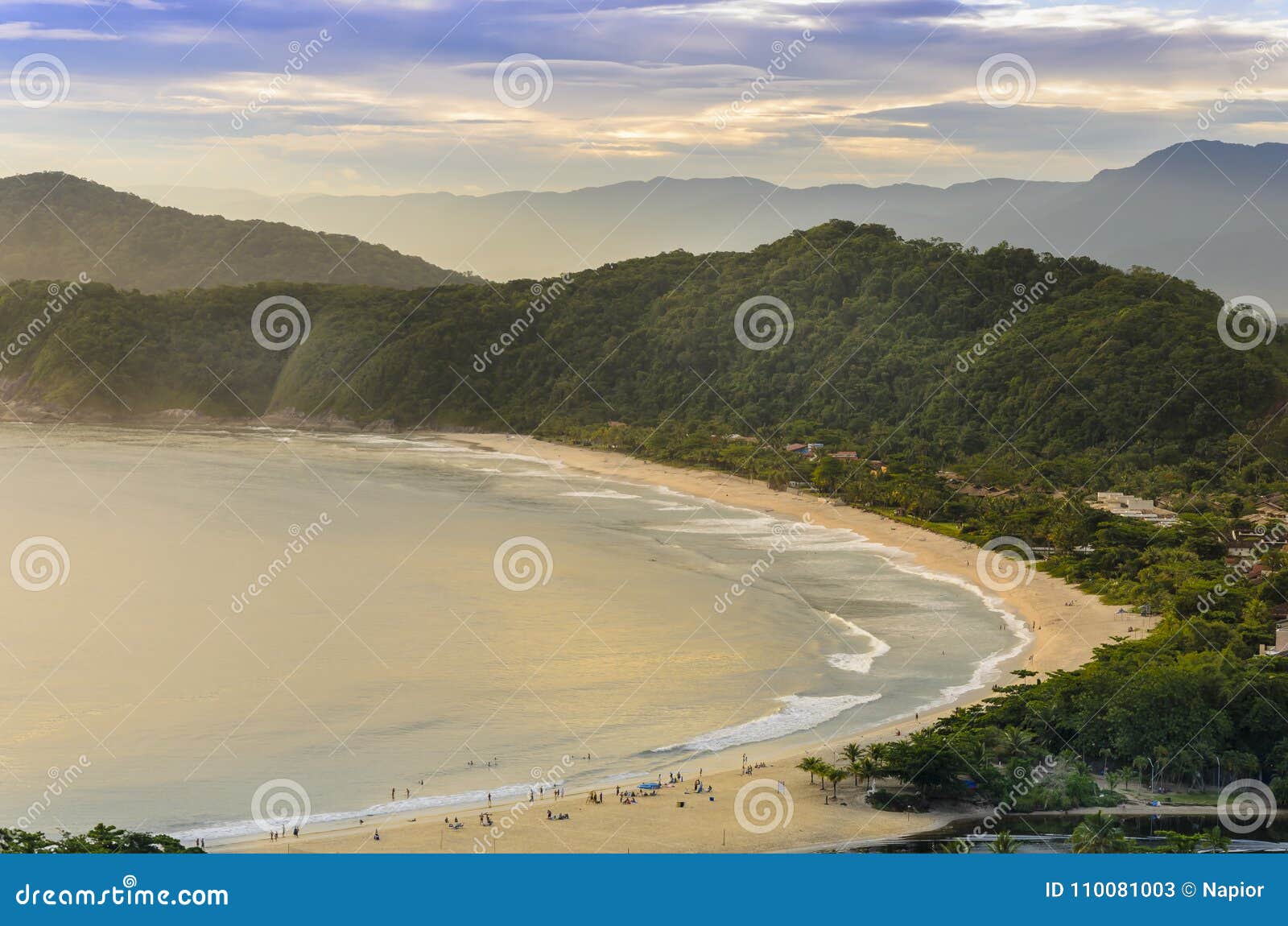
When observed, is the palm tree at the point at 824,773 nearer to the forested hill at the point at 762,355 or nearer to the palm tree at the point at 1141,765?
the palm tree at the point at 1141,765

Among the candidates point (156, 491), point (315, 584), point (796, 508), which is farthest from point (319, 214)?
point (315, 584)

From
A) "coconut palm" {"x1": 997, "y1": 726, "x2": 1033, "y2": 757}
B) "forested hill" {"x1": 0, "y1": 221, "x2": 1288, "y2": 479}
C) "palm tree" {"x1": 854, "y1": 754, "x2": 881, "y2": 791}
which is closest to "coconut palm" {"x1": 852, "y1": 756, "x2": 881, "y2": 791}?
"palm tree" {"x1": 854, "y1": 754, "x2": 881, "y2": 791}

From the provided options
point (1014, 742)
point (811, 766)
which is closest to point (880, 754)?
point (811, 766)

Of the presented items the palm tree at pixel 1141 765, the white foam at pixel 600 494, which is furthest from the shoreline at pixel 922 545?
the palm tree at pixel 1141 765

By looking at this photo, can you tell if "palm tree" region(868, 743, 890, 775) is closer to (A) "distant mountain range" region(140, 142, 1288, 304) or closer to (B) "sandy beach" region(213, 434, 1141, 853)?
(B) "sandy beach" region(213, 434, 1141, 853)

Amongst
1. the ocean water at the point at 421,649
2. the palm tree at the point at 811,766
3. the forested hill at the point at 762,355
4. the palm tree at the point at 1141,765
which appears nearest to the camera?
the palm tree at the point at 1141,765

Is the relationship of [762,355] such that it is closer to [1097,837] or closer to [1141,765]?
[1141,765]

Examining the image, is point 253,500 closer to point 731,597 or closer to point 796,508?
point 796,508
